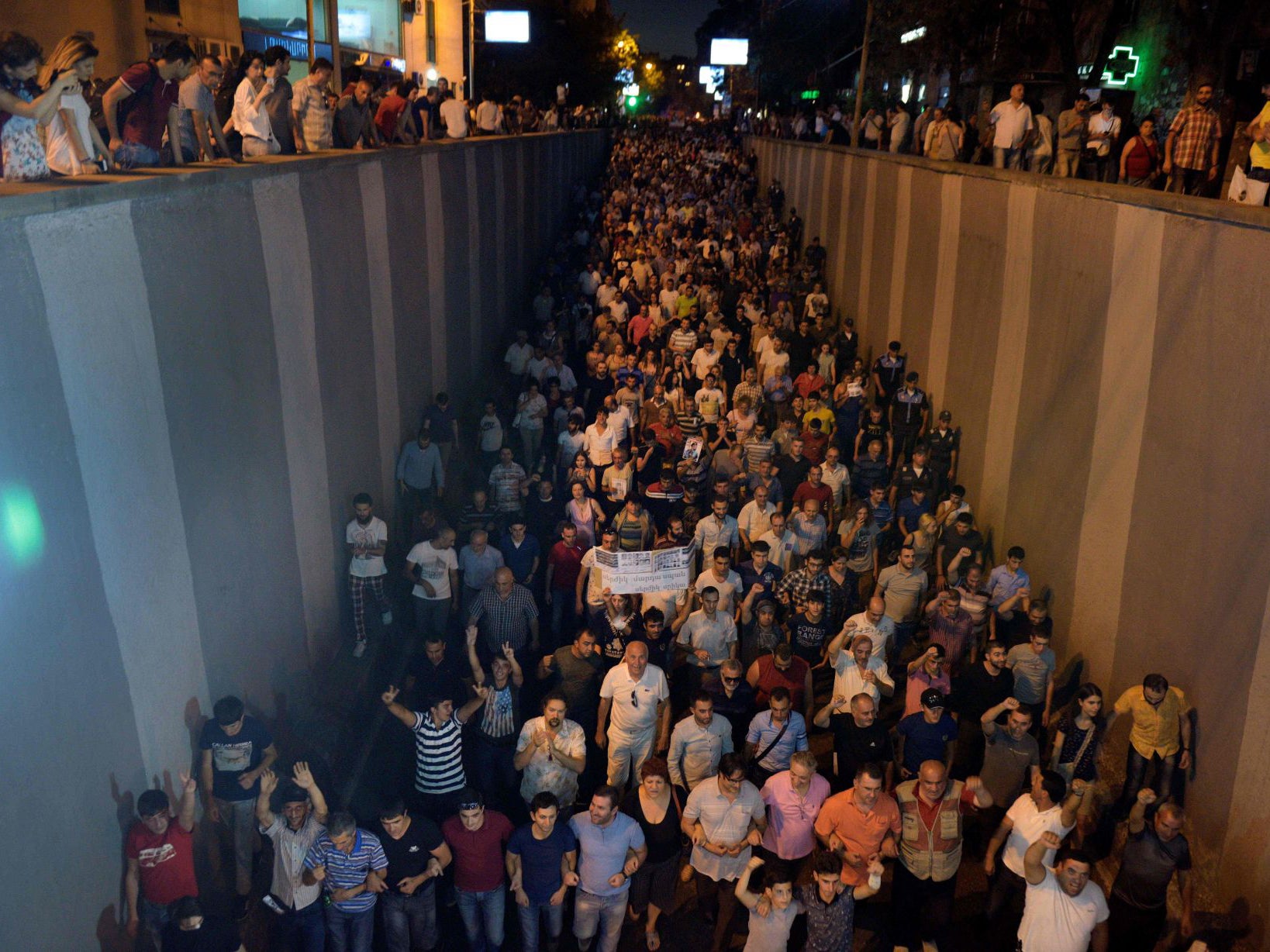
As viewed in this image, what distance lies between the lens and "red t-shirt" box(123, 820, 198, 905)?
6.49 meters

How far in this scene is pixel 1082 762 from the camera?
7.75 metres

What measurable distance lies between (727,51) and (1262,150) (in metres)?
83.1

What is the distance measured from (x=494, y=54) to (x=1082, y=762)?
189 feet

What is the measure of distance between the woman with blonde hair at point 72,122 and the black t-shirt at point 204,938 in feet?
15.6

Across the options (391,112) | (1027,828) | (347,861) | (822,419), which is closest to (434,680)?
(347,861)

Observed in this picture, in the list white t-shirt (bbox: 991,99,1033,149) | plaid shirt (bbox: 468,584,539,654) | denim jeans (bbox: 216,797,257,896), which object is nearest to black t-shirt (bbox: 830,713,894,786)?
plaid shirt (bbox: 468,584,539,654)

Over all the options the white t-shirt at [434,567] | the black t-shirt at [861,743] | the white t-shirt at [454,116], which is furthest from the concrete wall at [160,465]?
the white t-shirt at [454,116]

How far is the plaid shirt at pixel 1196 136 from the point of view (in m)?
11.4

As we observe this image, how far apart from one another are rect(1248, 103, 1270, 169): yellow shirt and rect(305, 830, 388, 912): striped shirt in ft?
31.6

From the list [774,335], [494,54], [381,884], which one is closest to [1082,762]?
[381,884]

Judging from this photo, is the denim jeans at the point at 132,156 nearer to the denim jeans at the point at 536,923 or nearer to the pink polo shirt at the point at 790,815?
the denim jeans at the point at 536,923

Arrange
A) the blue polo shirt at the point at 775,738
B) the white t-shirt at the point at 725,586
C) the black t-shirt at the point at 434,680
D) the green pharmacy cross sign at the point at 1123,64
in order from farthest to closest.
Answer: the green pharmacy cross sign at the point at 1123,64 → the white t-shirt at the point at 725,586 → the black t-shirt at the point at 434,680 → the blue polo shirt at the point at 775,738

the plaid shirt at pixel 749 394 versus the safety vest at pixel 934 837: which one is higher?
the plaid shirt at pixel 749 394

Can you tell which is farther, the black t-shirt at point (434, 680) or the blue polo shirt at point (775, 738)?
the black t-shirt at point (434, 680)
